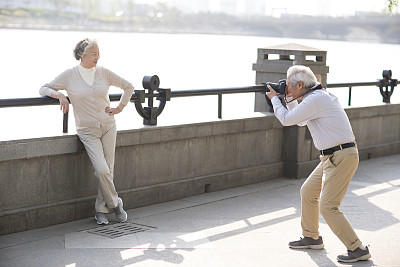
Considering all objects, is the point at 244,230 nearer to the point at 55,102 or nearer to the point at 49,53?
the point at 55,102

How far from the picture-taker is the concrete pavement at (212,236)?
5.64 m

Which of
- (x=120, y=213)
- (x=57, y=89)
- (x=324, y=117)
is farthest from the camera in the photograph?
(x=120, y=213)

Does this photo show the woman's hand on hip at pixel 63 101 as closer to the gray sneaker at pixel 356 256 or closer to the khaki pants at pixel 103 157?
the khaki pants at pixel 103 157

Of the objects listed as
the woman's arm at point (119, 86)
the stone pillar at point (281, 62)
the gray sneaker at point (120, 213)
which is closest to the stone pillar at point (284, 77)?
the stone pillar at point (281, 62)

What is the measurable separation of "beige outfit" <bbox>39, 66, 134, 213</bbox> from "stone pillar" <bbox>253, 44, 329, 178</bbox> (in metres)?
3.64

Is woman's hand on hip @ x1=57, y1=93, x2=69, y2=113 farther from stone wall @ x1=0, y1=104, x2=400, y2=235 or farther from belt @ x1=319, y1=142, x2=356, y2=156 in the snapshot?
belt @ x1=319, y1=142, x2=356, y2=156

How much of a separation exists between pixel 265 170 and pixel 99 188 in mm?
3464

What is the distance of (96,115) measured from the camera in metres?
6.57

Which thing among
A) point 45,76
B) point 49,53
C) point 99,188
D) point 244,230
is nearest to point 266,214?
point 244,230

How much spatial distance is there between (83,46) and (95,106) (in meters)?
0.64

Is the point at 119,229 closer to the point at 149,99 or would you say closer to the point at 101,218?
the point at 101,218

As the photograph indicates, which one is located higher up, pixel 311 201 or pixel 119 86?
pixel 119 86

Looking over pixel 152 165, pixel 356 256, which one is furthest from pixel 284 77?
pixel 356 256

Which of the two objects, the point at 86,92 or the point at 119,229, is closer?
the point at 86,92
